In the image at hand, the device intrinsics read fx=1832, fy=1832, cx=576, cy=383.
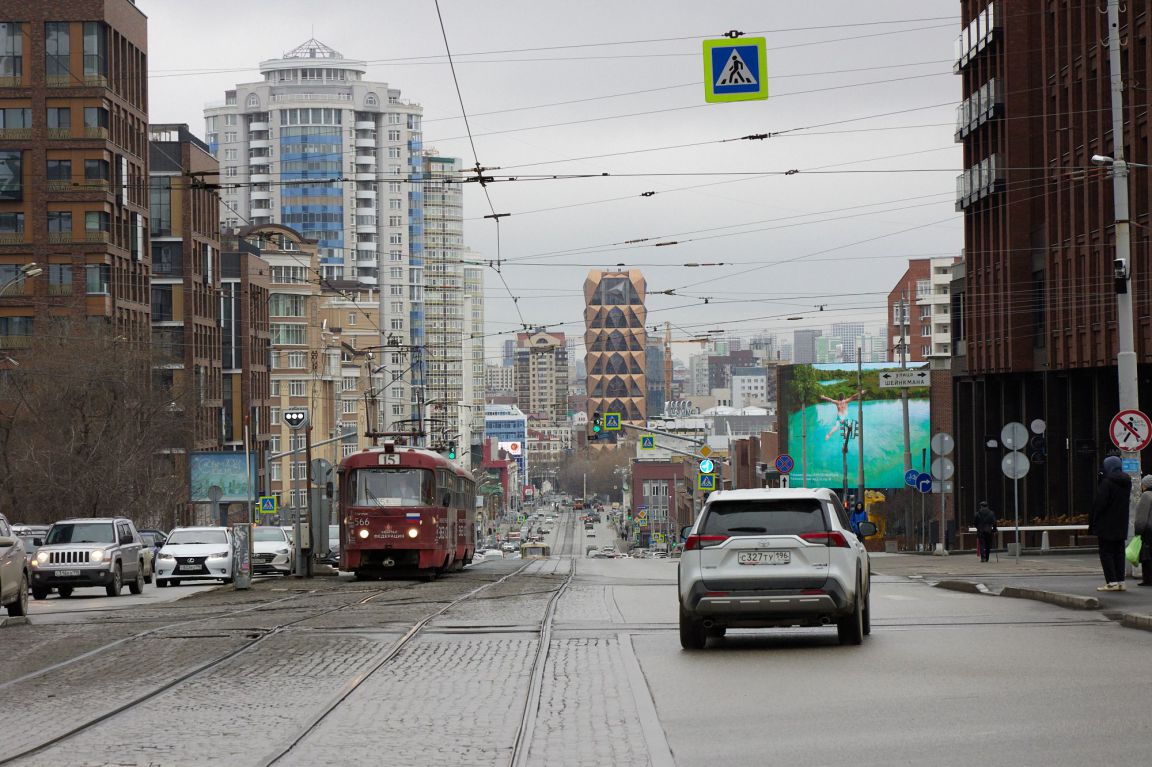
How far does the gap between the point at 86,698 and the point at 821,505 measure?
7.07 m

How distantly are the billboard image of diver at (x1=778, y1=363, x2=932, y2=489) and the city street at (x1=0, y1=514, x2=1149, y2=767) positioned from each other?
81787 millimetres

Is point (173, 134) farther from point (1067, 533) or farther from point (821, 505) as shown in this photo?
point (821, 505)

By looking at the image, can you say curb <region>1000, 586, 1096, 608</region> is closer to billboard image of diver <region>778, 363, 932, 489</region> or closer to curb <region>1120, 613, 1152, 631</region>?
curb <region>1120, 613, 1152, 631</region>

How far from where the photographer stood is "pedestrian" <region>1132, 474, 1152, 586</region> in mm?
25062

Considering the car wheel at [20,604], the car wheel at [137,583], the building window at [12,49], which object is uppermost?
the building window at [12,49]

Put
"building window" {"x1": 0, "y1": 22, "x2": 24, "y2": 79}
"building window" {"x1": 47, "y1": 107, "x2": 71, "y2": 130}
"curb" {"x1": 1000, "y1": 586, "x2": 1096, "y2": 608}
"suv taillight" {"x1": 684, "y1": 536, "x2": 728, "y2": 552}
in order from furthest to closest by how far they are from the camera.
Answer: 1. "building window" {"x1": 47, "y1": 107, "x2": 71, "y2": 130}
2. "building window" {"x1": 0, "y1": 22, "x2": 24, "y2": 79}
3. "curb" {"x1": 1000, "y1": 586, "x2": 1096, "y2": 608}
4. "suv taillight" {"x1": 684, "y1": 536, "x2": 728, "y2": 552}

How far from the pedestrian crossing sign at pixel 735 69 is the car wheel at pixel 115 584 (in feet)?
51.2

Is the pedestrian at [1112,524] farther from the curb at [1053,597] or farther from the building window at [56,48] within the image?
the building window at [56,48]

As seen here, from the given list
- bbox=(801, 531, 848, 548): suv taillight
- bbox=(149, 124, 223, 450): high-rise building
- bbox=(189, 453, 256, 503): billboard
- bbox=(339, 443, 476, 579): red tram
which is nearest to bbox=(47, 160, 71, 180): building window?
bbox=(149, 124, 223, 450): high-rise building

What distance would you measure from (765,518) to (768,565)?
0.50 m

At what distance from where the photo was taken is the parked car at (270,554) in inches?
1772

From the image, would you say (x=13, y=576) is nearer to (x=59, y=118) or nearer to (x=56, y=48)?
(x=59, y=118)

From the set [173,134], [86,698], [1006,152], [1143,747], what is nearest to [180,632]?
[86,698]

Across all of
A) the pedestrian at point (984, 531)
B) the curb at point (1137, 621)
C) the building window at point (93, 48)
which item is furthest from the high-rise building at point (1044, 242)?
the building window at point (93, 48)
